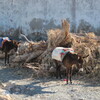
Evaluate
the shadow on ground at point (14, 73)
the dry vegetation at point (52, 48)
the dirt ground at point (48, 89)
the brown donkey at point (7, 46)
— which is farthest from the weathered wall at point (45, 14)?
the dirt ground at point (48, 89)

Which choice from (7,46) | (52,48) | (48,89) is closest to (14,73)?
(52,48)

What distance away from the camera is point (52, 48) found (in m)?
8.88

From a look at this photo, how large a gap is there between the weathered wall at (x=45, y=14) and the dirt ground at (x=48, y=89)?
946 cm

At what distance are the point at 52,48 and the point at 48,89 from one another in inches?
104

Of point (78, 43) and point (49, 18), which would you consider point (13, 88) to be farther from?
point (49, 18)

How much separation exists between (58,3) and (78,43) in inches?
363

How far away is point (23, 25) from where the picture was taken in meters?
17.3

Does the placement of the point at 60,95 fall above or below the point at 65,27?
below

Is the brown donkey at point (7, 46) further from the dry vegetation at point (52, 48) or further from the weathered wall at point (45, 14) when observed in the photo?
the weathered wall at point (45, 14)

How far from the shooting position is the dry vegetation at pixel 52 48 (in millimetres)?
8406

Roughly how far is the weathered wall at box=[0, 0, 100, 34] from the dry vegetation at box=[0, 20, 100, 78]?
24.2 feet

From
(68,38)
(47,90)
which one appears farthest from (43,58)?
(47,90)

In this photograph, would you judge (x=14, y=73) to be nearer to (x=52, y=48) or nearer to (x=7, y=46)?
(x=52, y=48)

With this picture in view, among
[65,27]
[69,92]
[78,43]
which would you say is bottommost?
[69,92]
